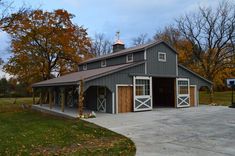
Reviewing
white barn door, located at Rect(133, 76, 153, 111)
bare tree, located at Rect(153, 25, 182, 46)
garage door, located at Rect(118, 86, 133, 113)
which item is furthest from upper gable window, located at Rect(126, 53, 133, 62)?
bare tree, located at Rect(153, 25, 182, 46)

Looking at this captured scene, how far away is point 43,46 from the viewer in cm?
3253

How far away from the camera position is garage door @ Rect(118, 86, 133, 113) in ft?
61.2

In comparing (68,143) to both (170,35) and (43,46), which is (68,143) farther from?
(170,35)

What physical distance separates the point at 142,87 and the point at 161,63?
276 centimetres

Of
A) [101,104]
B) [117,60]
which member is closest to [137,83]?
[101,104]

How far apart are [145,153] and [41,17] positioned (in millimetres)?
28179

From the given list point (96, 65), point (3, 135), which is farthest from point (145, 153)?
point (96, 65)

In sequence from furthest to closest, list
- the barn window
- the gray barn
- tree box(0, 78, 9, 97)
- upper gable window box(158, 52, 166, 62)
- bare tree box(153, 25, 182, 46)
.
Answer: tree box(0, 78, 9, 97) < bare tree box(153, 25, 182, 46) < upper gable window box(158, 52, 166, 62) < the barn window < the gray barn

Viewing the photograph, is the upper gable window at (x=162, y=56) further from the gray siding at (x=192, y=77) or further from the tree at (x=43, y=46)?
the tree at (x=43, y=46)

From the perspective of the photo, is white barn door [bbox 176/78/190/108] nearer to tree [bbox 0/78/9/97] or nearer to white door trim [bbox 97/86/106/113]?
white door trim [bbox 97/86/106/113]

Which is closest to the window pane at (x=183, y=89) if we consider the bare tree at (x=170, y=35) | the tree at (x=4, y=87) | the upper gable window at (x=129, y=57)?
the upper gable window at (x=129, y=57)

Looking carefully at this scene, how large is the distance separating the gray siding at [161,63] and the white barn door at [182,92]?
107cm

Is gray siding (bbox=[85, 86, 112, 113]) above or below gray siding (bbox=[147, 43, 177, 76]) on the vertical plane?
below

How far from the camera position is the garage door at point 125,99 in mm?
18641
